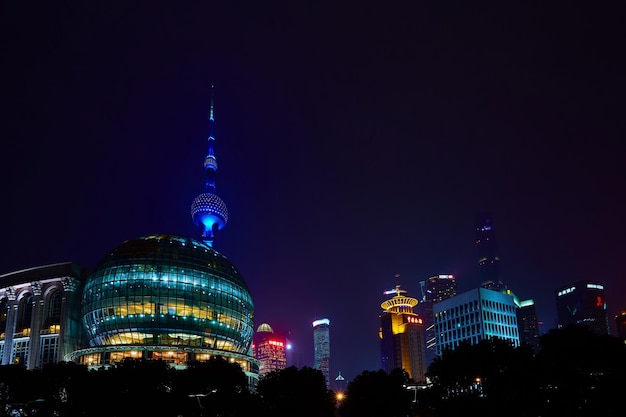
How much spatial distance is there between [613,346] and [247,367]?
86258 millimetres

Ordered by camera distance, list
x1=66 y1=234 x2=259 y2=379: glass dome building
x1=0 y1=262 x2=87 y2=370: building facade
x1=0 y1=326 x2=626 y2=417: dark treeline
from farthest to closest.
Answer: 1. x1=0 y1=262 x2=87 y2=370: building facade
2. x1=66 y1=234 x2=259 y2=379: glass dome building
3. x1=0 y1=326 x2=626 y2=417: dark treeline

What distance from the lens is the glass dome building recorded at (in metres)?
132

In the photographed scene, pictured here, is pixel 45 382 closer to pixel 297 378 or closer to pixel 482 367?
pixel 297 378

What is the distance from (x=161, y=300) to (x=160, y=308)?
6.01 feet

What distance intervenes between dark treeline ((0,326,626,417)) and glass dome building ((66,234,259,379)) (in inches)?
1219

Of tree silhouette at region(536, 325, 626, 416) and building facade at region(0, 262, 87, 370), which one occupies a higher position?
building facade at region(0, 262, 87, 370)

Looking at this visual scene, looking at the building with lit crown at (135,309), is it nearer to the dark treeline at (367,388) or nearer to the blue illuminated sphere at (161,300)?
the blue illuminated sphere at (161,300)

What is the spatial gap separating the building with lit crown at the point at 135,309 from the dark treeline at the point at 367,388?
103 ft

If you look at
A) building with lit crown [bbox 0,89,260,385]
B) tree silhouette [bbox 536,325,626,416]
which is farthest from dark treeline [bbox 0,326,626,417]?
building with lit crown [bbox 0,89,260,385]

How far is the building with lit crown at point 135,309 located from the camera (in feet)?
434

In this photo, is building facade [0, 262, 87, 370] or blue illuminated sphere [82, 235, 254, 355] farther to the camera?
building facade [0, 262, 87, 370]

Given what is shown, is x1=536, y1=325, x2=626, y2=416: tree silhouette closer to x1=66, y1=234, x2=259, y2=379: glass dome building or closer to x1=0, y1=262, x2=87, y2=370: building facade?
Answer: x1=66, y1=234, x2=259, y2=379: glass dome building

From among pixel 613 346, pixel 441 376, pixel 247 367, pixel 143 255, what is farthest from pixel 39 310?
pixel 613 346

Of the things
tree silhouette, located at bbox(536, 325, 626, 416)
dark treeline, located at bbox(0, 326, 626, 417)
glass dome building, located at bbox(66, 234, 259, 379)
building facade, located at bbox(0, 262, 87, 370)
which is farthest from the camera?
building facade, located at bbox(0, 262, 87, 370)
